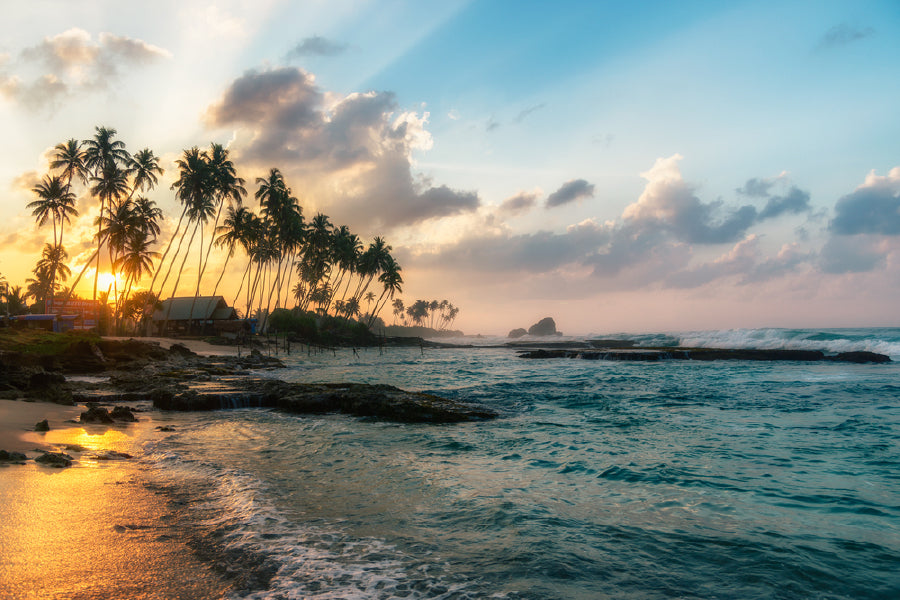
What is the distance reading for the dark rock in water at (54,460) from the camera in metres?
6.32

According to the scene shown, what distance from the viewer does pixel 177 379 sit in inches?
756

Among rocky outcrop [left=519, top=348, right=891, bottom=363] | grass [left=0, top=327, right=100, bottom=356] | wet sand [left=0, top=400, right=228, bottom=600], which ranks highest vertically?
grass [left=0, top=327, right=100, bottom=356]

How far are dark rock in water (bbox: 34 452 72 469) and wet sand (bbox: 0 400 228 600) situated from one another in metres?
0.14

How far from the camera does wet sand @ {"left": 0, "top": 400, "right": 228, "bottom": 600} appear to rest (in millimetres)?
3238

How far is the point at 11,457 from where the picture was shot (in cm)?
626

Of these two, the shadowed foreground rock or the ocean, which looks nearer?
the ocean

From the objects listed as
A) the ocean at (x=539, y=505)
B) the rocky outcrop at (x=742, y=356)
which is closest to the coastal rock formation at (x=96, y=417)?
the ocean at (x=539, y=505)

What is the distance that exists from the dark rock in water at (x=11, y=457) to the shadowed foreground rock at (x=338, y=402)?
738 centimetres

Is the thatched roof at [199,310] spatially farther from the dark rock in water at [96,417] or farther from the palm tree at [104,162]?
the dark rock in water at [96,417]

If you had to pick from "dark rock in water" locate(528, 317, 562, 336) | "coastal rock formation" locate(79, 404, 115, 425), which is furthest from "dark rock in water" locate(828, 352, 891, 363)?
"dark rock in water" locate(528, 317, 562, 336)

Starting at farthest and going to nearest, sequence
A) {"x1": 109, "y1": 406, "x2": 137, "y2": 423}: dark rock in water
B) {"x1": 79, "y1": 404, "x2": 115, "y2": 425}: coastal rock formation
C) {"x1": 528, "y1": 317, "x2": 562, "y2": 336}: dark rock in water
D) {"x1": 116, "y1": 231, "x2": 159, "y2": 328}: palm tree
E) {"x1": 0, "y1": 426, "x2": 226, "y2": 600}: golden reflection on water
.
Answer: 1. {"x1": 528, "y1": 317, "x2": 562, "y2": 336}: dark rock in water
2. {"x1": 116, "y1": 231, "x2": 159, "y2": 328}: palm tree
3. {"x1": 109, "y1": 406, "x2": 137, "y2": 423}: dark rock in water
4. {"x1": 79, "y1": 404, "x2": 115, "y2": 425}: coastal rock formation
5. {"x1": 0, "y1": 426, "x2": 226, "y2": 600}: golden reflection on water

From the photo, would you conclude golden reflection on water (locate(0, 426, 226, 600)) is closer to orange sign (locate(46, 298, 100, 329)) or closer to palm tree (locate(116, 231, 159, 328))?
palm tree (locate(116, 231, 159, 328))

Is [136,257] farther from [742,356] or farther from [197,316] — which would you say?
[742,356]

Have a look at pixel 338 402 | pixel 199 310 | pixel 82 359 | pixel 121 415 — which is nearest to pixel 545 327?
pixel 199 310
